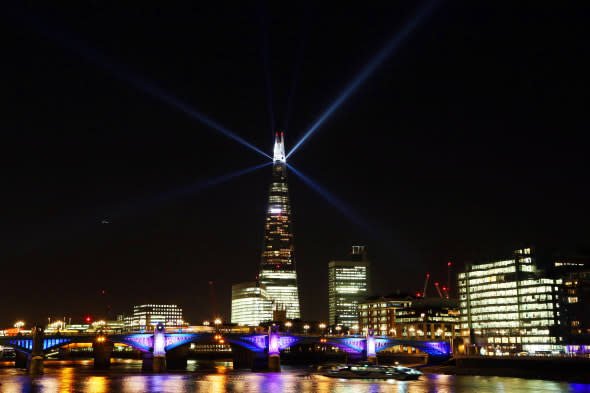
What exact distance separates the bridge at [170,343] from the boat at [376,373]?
19.6 m

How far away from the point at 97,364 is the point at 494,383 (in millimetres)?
93368

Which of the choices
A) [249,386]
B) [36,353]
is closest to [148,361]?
[36,353]

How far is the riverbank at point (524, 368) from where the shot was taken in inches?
4891

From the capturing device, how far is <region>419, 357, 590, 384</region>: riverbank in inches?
4891

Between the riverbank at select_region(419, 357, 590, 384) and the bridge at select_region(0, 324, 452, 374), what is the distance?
55.2 feet

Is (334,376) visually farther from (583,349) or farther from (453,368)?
(583,349)

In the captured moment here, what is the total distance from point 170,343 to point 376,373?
43.2m

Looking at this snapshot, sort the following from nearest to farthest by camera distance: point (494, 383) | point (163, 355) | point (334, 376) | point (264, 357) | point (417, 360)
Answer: point (494, 383) < point (334, 376) < point (163, 355) < point (264, 357) < point (417, 360)

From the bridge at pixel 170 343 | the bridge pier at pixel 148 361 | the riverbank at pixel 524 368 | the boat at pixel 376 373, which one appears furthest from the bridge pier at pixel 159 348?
the riverbank at pixel 524 368

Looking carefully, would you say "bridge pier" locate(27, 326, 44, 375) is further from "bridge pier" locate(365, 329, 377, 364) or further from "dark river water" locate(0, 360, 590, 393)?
"bridge pier" locate(365, 329, 377, 364)

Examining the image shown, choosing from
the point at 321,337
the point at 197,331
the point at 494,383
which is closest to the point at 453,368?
the point at 321,337

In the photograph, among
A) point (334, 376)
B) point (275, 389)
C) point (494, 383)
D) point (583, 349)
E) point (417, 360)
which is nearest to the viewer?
point (275, 389)

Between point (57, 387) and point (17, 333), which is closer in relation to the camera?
point (57, 387)

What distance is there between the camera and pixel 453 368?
15025 centimetres
